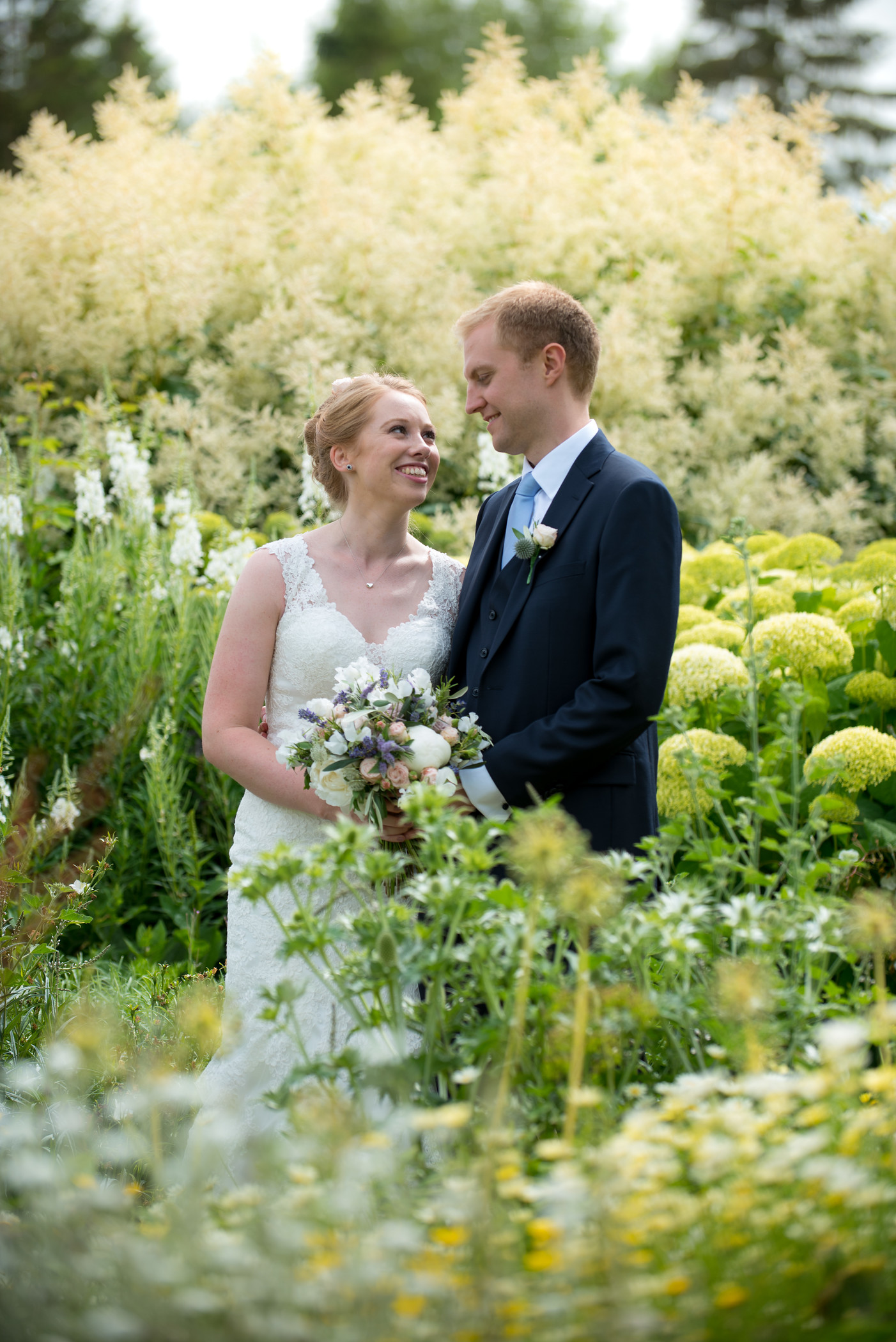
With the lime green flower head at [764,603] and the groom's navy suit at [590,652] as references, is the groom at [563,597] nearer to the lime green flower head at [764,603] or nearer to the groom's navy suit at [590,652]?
the groom's navy suit at [590,652]

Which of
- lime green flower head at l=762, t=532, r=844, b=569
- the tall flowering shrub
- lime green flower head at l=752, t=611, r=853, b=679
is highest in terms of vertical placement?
the tall flowering shrub

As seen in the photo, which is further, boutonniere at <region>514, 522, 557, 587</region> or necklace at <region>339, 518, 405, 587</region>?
necklace at <region>339, 518, 405, 587</region>

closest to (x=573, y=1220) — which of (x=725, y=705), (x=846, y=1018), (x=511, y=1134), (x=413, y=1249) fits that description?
(x=413, y=1249)

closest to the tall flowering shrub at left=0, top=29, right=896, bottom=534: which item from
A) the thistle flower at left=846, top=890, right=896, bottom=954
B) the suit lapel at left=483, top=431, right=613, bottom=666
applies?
the suit lapel at left=483, top=431, right=613, bottom=666

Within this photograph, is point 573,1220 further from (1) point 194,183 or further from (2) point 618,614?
(1) point 194,183

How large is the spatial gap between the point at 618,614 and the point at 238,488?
428 cm

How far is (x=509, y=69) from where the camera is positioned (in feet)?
29.3

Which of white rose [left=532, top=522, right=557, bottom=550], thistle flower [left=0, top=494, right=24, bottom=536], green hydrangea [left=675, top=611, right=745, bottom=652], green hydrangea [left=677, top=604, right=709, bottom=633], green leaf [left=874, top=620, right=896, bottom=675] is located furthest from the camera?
thistle flower [left=0, top=494, right=24, bottom=536]

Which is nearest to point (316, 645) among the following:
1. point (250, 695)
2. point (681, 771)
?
point (250, 695)

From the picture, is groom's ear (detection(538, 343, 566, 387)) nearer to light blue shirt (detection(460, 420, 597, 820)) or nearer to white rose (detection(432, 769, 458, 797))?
light blue shirt (detection(460, 420, 597, 820))

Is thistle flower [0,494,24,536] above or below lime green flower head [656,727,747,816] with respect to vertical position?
above

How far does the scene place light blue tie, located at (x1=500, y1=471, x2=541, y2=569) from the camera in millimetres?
2738

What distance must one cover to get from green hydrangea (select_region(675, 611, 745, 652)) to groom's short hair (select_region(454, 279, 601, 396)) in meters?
1.25

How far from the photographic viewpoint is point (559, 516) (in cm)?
258
